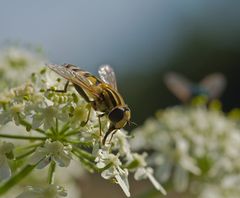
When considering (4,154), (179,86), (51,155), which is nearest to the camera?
(51,155)

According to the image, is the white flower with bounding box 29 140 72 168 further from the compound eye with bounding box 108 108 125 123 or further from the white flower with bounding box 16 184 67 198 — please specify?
the compound eye with bounding box 108 108 125 123

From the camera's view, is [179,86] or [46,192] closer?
[46,192]

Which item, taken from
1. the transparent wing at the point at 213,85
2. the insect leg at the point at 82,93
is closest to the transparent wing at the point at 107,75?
the insect leg at the point at 82,93

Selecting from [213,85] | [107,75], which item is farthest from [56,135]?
[213,85]

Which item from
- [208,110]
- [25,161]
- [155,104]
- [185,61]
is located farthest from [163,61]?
[25,161]

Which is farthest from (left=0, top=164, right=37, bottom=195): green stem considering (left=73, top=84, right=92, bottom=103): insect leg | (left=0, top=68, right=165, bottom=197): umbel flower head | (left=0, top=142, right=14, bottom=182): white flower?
(left=73, top=84, right=92, bottom=103): insect leg

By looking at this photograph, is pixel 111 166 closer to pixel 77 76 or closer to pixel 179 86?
pixel 77 76

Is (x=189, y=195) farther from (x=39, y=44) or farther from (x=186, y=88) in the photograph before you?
(x=39, y=44)
